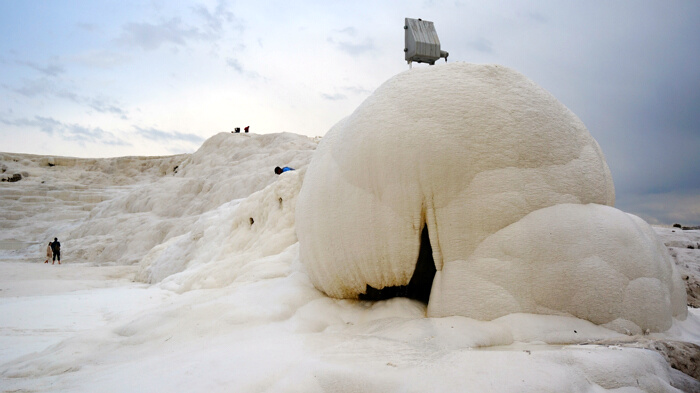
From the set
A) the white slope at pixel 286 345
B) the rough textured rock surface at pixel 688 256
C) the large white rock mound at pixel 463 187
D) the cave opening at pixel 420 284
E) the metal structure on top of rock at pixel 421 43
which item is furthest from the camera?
the rough textured rock surface at pixel 688 256

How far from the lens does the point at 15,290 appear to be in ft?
21.0

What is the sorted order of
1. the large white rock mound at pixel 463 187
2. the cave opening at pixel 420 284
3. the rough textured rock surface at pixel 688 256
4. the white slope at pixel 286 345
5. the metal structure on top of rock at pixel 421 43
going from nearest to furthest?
the white slope at pixel 286 345 < the large white rock mound at pixel 463 187 < the cave opening at pixel 420 284 < the metal structure on top of rock at pixel 421 43 < the rough textured rock surface at pixel 688 256

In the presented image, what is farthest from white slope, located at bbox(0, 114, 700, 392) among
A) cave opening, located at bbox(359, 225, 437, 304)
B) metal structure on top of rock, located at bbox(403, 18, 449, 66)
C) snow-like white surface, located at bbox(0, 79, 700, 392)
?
metal structure on top of rock, located at bbox(403, 18, 449, 66)

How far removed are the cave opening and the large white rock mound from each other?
0.10 metres

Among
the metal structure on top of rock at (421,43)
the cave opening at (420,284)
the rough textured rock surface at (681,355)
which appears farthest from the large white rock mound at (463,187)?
the metal structure on top of rock at (421,43)

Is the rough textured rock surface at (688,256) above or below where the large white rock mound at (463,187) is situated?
below

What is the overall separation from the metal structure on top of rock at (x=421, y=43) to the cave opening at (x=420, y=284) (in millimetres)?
1763

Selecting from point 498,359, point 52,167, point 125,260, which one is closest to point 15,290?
point 125,260

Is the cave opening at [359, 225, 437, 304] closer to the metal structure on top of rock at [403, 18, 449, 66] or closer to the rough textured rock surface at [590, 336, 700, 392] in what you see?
the rough textured rock surface at [590, 336, 700, 392]

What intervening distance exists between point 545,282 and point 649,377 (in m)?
0.58

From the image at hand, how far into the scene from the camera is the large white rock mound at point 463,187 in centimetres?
218

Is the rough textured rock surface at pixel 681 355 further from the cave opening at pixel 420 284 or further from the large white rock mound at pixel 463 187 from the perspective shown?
the cave opening at pixel 420 284

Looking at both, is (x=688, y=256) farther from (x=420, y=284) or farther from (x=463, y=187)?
(x=463, y=187)

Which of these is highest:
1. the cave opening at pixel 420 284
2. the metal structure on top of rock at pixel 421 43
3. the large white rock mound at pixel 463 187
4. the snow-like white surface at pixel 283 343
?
the metal structure on top of rock at pixel 421 43
